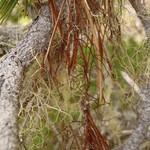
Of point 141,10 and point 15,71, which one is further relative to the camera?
point 141,10

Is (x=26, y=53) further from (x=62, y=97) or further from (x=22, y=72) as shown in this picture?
(x=62, y=97)

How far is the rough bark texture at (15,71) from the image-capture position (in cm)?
42

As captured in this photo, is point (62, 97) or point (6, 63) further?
point (62, 97)

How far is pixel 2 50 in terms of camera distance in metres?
0.90

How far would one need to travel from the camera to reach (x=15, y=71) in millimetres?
513

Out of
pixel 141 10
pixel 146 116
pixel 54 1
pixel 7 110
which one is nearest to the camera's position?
pixel 7 110

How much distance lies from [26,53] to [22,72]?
0.10 ft

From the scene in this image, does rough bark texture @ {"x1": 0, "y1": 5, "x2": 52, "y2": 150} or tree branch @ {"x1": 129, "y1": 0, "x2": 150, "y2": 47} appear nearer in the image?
rough bark texture @ {"x1": 0, "y1": 5, "x2": 52, "y2": 150}

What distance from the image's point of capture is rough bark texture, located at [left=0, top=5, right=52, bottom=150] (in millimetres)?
422

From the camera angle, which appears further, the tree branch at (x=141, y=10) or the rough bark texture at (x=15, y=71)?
the tree branch at (x=141, y=10)

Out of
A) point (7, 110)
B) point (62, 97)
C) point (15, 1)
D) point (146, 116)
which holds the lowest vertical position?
point (146, 116)

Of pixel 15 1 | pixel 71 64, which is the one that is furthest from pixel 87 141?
A: pixel 15 1

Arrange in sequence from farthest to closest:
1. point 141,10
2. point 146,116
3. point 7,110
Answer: point 146,116 < point 141,10 < point 7,110

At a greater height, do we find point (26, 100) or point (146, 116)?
point (26, 100)
